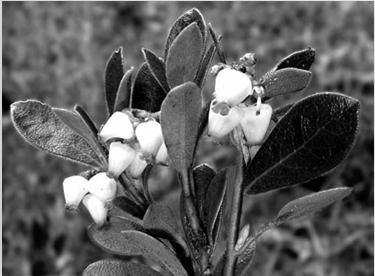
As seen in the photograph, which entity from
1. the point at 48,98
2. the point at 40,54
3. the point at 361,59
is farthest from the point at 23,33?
the point at 361,59

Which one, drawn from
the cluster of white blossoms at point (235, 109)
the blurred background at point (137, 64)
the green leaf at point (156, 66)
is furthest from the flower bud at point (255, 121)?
the blurred background at point (137, 64)

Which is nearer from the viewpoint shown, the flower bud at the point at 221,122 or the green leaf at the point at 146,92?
the flower bud at the point at 221,122

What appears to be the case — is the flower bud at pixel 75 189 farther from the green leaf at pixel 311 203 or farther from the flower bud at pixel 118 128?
the green leaf at pixel 311 203

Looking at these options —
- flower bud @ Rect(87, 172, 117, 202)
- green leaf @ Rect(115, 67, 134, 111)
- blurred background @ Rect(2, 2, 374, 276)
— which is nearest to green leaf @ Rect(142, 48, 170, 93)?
green leaf @ Rect(115, 67, 134, 111)

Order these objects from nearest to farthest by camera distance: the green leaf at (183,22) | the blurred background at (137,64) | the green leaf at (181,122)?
the green leaf at (181,122) < the green leaf at (183,22) < the blurred background at (137,64)

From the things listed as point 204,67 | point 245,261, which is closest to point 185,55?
point 204,67

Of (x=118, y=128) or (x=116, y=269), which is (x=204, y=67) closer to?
(x=118, y=128)

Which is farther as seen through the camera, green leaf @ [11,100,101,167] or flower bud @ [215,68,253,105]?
green leaf @ [11,100,101,167]

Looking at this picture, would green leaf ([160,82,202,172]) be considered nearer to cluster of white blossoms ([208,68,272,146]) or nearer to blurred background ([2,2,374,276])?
cluster of white blossoms ([208,68,272,146])
